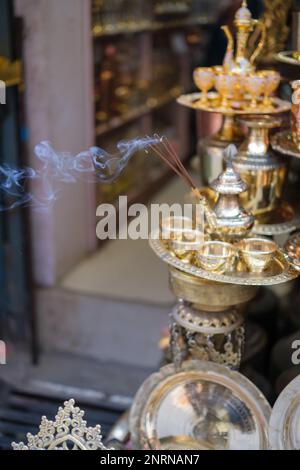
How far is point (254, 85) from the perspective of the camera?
48.0 inches

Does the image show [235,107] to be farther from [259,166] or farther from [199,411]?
[199,411]

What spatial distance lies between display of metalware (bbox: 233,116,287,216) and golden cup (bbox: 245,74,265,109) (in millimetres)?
51

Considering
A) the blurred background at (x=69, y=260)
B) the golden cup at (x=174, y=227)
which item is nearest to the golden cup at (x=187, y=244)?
the golden cup at (x=174, y=227)

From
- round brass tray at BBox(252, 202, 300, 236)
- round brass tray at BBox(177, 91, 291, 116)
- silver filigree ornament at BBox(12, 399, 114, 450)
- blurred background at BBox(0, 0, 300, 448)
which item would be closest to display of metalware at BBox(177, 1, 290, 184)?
round brass tray at BBox(177, 91, 291, 116)

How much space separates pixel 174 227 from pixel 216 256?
167 mm

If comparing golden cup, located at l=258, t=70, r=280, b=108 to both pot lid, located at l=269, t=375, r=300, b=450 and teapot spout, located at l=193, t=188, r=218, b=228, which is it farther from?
pot lid, located at l=269, t=375, r=300, b=450

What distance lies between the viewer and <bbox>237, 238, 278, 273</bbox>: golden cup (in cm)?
101

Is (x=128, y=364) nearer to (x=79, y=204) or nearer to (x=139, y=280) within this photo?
(x=139, y=280)

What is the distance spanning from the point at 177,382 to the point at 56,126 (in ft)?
4.86

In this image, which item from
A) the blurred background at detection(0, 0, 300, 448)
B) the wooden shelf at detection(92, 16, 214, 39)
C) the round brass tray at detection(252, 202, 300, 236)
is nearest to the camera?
the round brass tray at detection(252, 202, 300, 236)

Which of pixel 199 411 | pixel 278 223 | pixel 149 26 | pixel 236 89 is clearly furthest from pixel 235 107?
pixel 149 26
